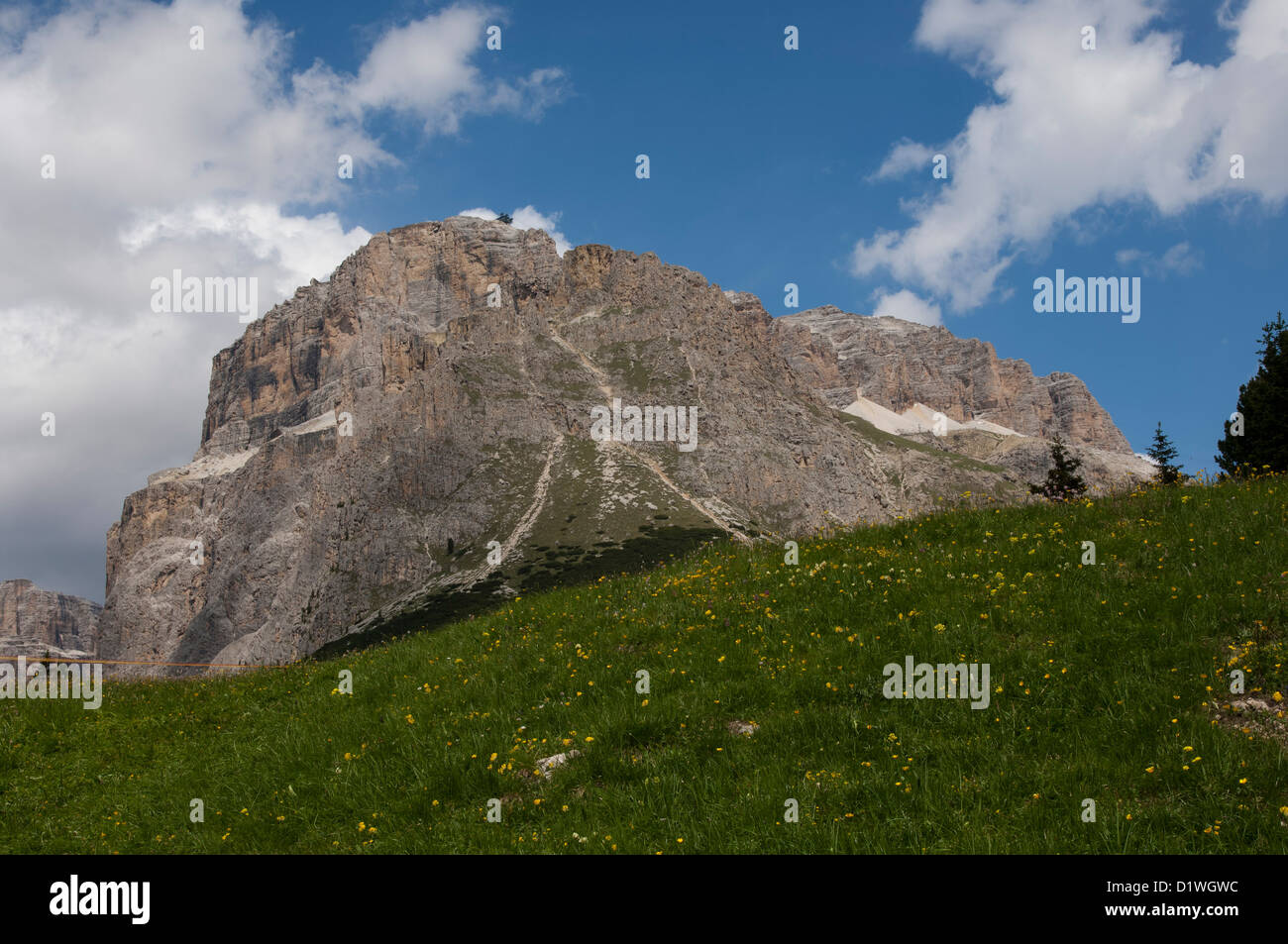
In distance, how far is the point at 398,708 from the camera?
12.1 m

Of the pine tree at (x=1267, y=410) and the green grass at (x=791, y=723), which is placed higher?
the pine tree at (x=1267, y=410)

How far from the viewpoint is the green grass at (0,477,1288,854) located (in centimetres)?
773

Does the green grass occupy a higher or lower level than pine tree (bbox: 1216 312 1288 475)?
lower

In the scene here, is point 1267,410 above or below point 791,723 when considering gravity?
above

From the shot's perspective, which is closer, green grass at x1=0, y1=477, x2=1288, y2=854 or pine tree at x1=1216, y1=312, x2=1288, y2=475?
green grass at x1=0, y1=477, x2=1288, y2=854

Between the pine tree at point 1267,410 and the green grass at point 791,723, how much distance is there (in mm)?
42592

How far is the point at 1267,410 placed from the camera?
4747cm

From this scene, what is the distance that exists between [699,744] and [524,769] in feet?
7.45

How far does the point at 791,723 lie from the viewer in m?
9.57

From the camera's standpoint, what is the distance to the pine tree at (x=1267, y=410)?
46281 mm

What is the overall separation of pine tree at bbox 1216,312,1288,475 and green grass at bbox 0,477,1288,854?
4259cm

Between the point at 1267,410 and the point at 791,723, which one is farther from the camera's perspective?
the point at 1267,410

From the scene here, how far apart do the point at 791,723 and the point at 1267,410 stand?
53.2 meters
